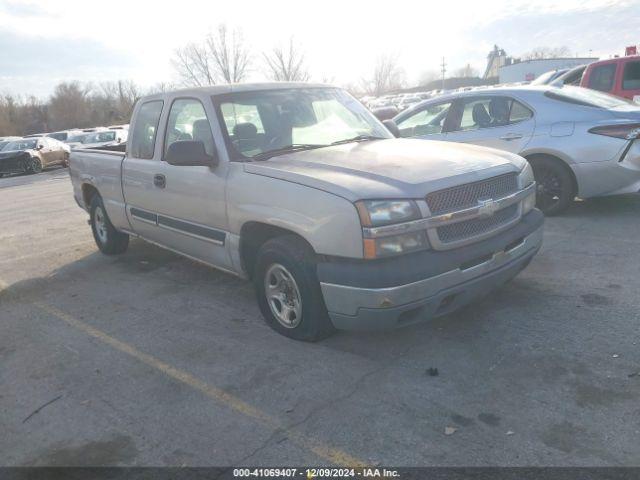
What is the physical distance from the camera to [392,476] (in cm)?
261

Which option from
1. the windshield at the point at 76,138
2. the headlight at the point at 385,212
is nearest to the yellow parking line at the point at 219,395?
the headlight at the point at 385,212

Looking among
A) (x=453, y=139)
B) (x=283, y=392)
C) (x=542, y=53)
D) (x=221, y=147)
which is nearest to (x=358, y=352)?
(x=283, y=392)

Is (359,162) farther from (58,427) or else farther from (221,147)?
(58,427)

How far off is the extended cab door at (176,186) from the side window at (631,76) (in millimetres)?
9559

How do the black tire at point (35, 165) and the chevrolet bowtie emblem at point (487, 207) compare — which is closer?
the chevrolet bowtie emblem at point (487, 207)

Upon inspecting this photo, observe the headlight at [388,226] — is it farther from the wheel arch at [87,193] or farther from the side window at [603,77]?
the side window at [603,77]

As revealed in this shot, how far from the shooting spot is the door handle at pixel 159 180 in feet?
16.6

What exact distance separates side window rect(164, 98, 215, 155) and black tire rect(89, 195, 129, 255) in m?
2.07

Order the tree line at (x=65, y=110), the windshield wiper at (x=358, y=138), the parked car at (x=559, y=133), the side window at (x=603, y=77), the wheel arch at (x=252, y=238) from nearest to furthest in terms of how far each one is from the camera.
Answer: the wheel arch at (x=252, y=238)
the windshield wiper at (x=358, y=138)
the parked car at (x=559, y=133)
the side window at (x=603, y=77)
the tree line at (x=65, y=110)

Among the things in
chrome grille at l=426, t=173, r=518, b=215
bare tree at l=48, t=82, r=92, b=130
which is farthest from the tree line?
chrome grille at l=426, t=173, r=518, b=215

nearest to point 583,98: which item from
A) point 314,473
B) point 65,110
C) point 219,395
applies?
point 219,395

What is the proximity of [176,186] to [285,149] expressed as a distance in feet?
3.62

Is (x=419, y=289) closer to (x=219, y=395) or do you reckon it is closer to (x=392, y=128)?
(x=219, y=395)

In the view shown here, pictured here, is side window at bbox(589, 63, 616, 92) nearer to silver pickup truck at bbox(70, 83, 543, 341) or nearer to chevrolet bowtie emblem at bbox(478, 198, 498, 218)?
silver pickup truck at bbox(70, 83, 543, 341)
